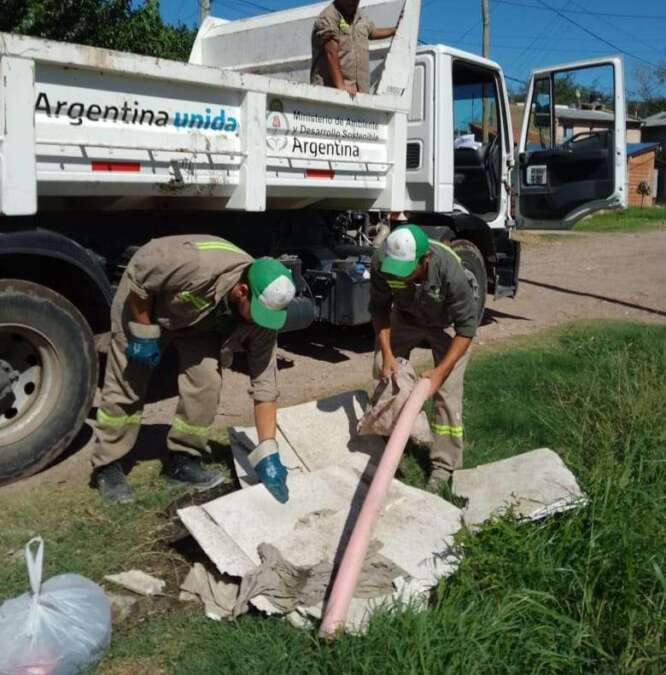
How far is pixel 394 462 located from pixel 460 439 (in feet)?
3.24

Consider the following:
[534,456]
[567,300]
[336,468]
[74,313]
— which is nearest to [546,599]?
[534,456]

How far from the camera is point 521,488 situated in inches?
147

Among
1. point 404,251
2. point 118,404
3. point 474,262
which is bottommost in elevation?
point 118,404

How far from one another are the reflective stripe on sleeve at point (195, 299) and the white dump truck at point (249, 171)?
2.75 feet

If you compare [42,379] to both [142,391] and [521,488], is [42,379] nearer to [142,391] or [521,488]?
[142,391]

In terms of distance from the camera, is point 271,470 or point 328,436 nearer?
point 271,470

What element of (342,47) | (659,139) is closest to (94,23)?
(342,47)

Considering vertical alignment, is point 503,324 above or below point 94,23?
below

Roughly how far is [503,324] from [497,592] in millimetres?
6038

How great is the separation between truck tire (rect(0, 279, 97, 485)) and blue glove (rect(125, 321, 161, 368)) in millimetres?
577

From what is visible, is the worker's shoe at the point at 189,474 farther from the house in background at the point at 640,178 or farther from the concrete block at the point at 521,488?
the house in background at the point at 640,178

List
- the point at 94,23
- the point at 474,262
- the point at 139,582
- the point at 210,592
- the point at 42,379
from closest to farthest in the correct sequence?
the point at 210,592 → the point at 139,582 → the point at 42,379 → the point at 474,262 → the point at 94,23

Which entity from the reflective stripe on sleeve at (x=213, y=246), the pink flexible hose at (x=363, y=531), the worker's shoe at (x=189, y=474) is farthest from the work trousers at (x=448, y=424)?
the reflective stripe on sleeve at (x=213, y=246)

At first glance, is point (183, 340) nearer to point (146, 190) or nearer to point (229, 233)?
point (146, 190)
